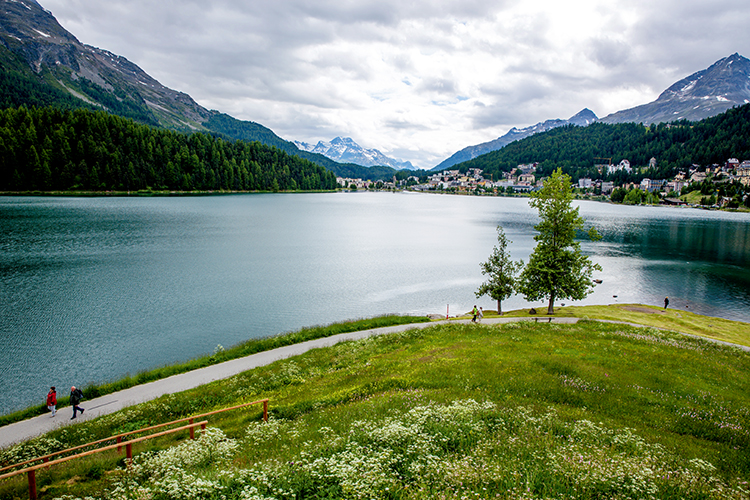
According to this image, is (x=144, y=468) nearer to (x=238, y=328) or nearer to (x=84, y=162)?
(x=238, y=328)

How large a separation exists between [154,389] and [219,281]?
29332 mm

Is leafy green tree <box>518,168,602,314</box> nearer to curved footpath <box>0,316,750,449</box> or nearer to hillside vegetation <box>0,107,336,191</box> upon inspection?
curved footpath <box>0,316,750,449</box>

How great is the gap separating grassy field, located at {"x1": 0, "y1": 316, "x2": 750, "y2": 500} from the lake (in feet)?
45.8

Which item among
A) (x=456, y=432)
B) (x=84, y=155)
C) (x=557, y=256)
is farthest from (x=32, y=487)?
(x=84, y=155)

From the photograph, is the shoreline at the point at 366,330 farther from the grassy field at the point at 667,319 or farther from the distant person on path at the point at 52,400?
the distant person on path at the point at 52,400

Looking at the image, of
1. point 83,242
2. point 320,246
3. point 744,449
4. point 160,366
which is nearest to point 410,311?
point 160,366

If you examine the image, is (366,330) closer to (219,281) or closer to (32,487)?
(32,487)

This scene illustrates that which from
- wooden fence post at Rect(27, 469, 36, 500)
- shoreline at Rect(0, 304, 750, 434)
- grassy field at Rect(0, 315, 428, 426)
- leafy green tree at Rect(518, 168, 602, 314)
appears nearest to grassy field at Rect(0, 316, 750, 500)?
wooden fence post at Rect(27, 469, 36, 500)

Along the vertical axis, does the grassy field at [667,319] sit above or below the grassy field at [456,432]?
below

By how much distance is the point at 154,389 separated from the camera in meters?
20.6

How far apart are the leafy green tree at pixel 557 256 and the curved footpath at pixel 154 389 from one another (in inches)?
538

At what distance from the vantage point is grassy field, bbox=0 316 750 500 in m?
7.96

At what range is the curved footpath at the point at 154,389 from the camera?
16.8 meters

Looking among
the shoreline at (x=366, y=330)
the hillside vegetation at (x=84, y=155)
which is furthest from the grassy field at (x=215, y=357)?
the hillside vegetation at (x=84, y=155)
